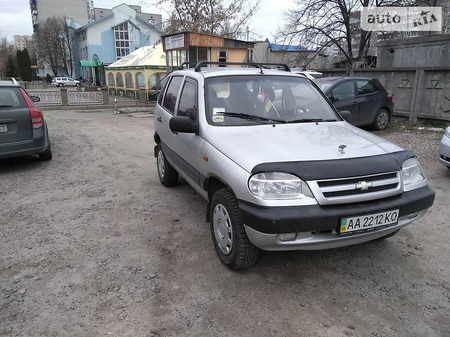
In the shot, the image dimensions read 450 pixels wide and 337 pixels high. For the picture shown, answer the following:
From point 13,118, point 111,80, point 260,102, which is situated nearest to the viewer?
point 260,102

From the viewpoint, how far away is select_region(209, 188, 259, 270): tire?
9.79 feet

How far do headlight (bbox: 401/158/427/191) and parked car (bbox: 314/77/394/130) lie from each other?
665cm

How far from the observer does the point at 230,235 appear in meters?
3.15

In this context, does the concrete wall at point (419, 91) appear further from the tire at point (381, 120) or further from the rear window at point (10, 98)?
the rear window at point (10, 98)

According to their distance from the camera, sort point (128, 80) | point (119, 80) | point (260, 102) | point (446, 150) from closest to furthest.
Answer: point (260, 102) → point (446, 150) → point (128, 80) → point (119, 80)

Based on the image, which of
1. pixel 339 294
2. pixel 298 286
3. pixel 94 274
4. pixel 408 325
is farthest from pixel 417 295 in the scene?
pixel 94 274

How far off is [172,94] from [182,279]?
2.79 m

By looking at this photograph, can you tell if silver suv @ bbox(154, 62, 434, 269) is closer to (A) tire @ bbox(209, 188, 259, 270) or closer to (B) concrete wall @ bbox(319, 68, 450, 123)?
(A) tire @ bbox(209, 188, 259, 270)

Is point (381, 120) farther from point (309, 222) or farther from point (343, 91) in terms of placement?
point (309, 222)

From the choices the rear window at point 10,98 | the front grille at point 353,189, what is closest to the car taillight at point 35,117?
the rear window at point 10,98

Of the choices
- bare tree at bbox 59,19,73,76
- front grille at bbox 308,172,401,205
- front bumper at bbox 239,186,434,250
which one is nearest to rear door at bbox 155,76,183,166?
front bumper at bbox 239,186,434,250

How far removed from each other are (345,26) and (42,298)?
21060 mm

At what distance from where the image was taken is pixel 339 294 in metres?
2.95

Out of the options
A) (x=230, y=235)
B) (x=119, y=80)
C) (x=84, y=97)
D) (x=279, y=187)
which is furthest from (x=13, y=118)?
(x=119, y=80)
